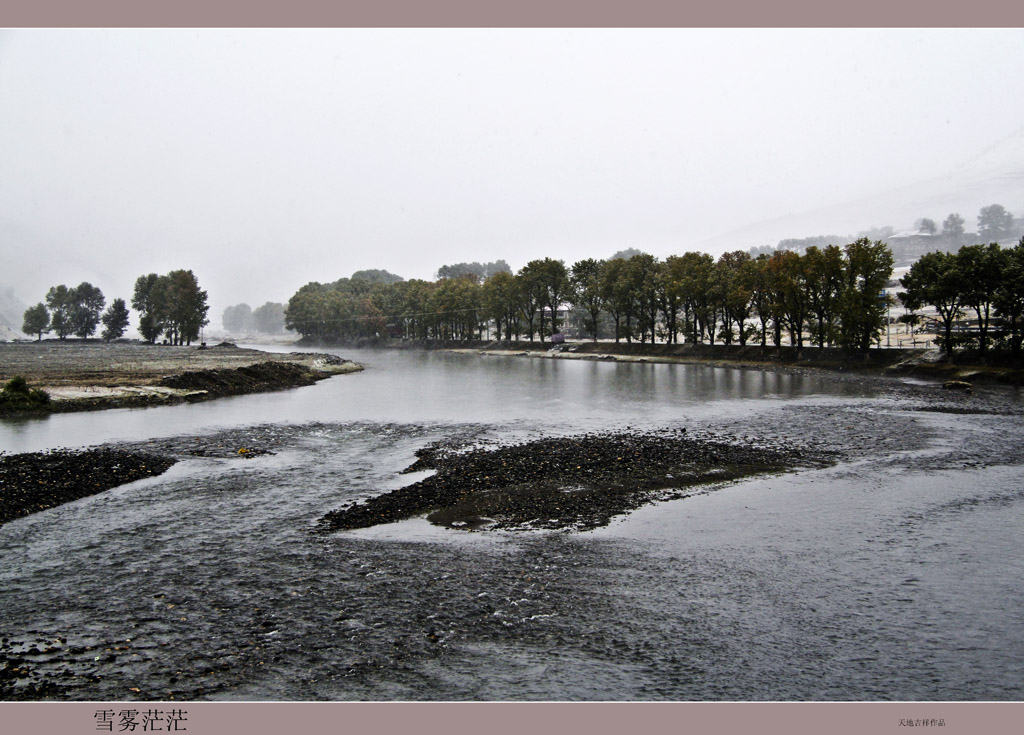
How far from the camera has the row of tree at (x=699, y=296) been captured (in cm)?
7550

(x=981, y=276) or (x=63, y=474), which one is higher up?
(x=981, y=276)

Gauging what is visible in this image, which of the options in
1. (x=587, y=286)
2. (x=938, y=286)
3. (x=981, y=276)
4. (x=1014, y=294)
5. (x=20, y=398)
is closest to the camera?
(x=20, y=398)

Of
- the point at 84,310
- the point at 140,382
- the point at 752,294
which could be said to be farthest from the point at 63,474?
the point at 84,310

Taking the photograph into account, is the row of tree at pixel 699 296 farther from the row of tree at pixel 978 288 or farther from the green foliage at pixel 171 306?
the green foliage at pixel 171 306

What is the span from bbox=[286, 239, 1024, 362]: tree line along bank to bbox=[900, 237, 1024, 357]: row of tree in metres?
0.10

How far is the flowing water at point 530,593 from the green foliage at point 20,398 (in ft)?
80.2

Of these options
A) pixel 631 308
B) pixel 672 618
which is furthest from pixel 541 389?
pixel 631 308

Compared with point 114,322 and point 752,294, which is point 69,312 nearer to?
point 114,322

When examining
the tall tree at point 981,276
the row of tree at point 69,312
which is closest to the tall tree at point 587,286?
the tall tree at point 981,276

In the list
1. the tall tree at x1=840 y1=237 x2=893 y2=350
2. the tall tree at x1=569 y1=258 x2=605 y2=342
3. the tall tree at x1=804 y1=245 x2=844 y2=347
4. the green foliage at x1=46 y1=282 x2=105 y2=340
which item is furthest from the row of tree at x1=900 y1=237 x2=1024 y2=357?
the green foliage at x1=46 y1=282 x2=105 y2=340

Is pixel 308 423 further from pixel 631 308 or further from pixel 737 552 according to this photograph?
pixel 631 308

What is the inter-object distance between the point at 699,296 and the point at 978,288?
128 feet

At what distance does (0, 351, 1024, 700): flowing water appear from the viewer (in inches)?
407

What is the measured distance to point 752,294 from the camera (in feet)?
293
